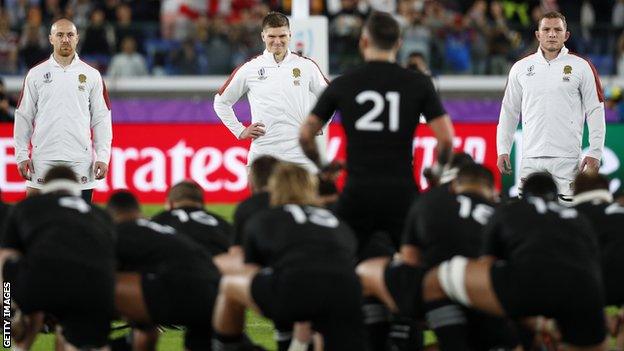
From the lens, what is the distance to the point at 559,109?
11.5 meters

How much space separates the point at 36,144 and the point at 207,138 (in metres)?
7.75

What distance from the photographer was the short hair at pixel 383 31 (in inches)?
349

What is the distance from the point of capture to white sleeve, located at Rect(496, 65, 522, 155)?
11.8 metres

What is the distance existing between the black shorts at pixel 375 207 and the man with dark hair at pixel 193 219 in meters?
0.92

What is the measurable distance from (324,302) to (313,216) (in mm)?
554

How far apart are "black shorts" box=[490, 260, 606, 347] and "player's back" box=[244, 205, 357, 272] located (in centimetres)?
88

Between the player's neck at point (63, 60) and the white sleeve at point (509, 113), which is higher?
the player's neck at point (63, 60)

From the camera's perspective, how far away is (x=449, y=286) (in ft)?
26.5

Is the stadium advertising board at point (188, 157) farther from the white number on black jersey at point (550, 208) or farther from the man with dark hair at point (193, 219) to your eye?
the white number on black jersey at point (550, 208)

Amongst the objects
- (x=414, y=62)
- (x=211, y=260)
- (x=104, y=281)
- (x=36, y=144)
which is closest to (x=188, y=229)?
(x=211, y=260)

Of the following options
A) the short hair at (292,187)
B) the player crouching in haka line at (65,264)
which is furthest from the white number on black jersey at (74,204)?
the short hair at (292,187)

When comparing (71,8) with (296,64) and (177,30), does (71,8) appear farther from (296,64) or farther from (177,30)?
(296,64)

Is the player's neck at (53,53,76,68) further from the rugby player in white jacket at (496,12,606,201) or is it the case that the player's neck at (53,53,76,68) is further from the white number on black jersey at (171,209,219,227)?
the rugby player in white jacket at (496,12,606,201)

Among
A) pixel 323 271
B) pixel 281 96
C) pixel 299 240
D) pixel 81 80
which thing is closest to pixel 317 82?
pixel 281 96
